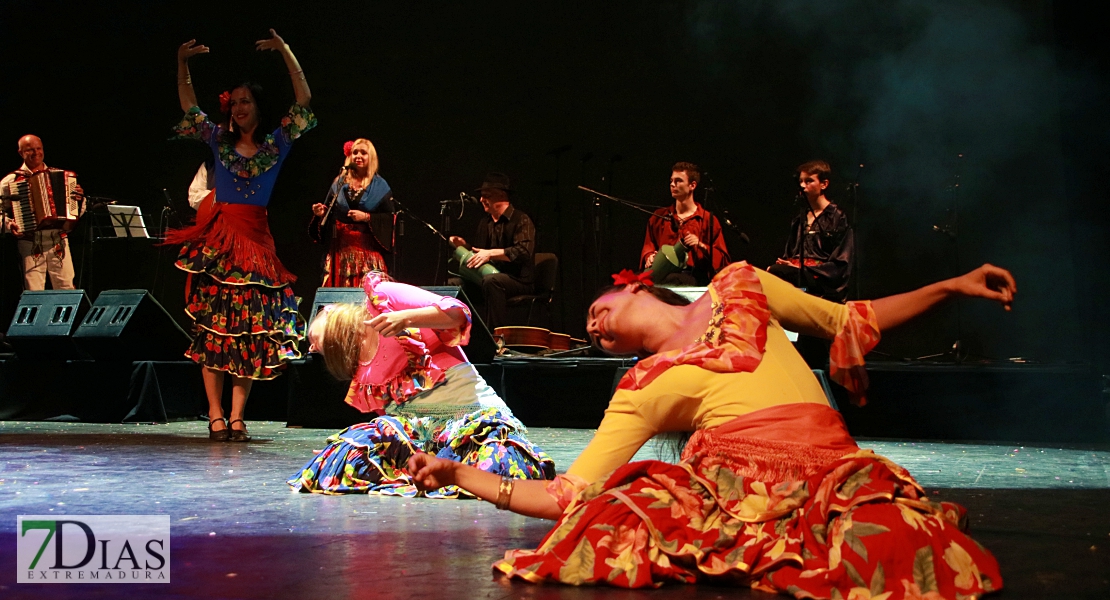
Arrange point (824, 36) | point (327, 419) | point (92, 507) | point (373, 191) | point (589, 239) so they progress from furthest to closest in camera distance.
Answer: point (589, 239)
point (824, 36)
point (373, 191)
point (327, 419)
point (92, 507)

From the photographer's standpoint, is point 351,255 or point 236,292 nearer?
point 236,292

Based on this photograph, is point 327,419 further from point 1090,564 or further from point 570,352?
point 1090,564

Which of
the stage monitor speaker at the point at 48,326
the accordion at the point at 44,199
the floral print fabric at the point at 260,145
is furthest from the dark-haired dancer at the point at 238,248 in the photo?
the accordion at the point at 44,199

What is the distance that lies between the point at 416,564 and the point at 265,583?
339mm

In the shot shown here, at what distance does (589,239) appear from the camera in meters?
8.40

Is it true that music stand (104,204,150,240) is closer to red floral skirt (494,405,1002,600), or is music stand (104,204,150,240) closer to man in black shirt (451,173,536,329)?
man in black shirt (451,173,536,329)

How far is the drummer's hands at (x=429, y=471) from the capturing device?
186cm

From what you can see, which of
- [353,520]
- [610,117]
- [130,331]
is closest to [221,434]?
[130,331]

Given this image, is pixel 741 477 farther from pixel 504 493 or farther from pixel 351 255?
pixel 351 255

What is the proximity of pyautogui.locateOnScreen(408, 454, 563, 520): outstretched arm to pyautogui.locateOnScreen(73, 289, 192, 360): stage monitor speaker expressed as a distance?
513 cm

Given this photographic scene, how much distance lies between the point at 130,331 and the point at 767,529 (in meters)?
5.53

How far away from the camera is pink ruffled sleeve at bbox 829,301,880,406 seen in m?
2.17

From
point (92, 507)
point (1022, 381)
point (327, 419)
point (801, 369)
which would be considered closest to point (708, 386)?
point (801, 369)

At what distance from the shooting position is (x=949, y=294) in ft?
6.77
